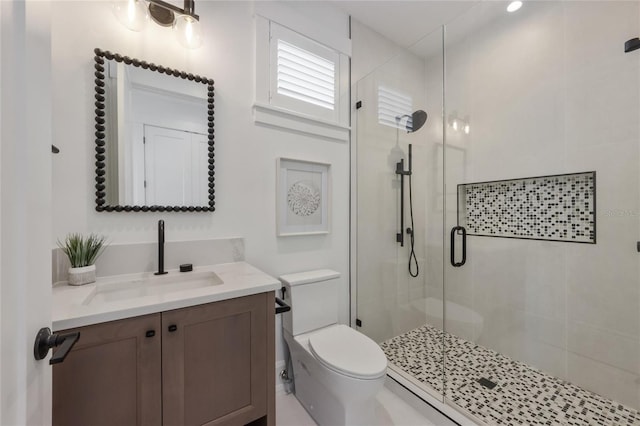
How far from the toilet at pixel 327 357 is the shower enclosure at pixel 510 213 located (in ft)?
1.67

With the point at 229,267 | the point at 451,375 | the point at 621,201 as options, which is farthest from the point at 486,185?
the point at 229,267

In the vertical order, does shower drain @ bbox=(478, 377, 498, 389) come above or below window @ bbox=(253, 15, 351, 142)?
below

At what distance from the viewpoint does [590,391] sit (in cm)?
169

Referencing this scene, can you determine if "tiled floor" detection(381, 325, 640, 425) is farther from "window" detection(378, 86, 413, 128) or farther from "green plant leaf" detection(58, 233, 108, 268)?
"green plant leaf" detection(58, 233, 108, 268)

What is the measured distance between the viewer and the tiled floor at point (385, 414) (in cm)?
154

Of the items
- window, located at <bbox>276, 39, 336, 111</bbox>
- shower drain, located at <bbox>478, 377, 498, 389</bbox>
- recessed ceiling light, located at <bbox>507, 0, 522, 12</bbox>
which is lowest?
shower drain, located at <bbox>478, 377, 498, 389</bbox>

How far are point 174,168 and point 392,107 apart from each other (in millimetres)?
1697

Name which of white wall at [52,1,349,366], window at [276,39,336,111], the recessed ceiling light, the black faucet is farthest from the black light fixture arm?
the recessed ceiling light

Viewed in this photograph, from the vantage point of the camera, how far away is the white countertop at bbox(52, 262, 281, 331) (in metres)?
0.88

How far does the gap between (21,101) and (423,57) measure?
2426 millimetres

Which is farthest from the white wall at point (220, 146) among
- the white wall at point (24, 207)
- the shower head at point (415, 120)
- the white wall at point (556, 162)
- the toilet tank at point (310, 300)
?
the white wall at point (556, 162)

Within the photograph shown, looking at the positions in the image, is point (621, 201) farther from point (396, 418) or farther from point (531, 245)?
point (396, 418)

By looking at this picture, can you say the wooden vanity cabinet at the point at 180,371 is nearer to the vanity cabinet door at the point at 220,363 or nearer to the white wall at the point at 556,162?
the vanity cabinet door at the point at 220,363

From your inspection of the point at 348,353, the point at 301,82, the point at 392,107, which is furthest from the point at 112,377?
the point at 392,107
